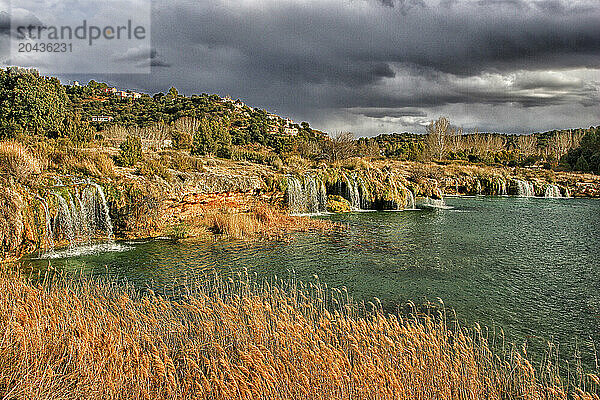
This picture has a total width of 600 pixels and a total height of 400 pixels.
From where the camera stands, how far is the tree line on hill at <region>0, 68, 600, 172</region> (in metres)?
29.2

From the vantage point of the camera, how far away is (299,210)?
84.7 feet

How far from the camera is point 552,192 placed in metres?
43.8

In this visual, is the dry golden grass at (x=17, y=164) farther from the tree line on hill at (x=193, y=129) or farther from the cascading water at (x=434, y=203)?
the cascading water at (x=434, y=203)

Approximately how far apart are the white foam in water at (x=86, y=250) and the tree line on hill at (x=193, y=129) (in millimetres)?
12702

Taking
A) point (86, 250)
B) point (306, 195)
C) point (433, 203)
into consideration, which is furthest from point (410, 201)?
point (86, 250)

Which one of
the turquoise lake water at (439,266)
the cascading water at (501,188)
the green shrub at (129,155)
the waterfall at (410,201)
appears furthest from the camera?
the cascading water at (501,188)

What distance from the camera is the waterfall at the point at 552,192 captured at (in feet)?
143

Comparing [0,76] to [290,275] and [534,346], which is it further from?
[534,346]

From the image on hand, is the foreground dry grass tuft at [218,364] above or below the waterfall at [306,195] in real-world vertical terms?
below

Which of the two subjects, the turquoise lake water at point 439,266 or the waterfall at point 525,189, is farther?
the waterfall at point 525,189

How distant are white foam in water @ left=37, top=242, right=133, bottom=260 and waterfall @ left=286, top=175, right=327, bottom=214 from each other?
1129cm

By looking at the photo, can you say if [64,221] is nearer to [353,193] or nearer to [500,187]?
[353,193]

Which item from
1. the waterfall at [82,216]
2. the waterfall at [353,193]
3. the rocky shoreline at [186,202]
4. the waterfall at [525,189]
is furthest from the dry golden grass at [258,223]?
the waterfall at [525,189]

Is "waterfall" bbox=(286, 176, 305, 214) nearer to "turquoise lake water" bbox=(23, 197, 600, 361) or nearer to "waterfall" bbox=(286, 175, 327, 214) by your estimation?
"waterfall" bbox=(286, 175, 327, 214)
